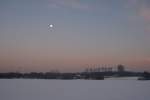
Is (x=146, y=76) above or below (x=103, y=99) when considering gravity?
above

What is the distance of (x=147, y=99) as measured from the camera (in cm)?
4988

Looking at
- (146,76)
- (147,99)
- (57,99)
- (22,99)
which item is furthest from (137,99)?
(146,76)

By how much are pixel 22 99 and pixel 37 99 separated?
2.32 meters

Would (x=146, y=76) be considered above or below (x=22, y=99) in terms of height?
above

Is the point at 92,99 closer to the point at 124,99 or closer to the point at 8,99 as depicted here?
the point at 124,99

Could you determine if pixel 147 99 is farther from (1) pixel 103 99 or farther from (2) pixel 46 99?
(2) pixel 46 99

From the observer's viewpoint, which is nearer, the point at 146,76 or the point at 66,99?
the point at 66,99

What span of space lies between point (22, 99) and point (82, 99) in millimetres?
9326

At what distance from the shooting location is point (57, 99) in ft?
174

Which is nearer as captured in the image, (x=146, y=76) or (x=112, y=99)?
(x=112, y=99)

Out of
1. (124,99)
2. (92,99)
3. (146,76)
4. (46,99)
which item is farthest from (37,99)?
(146,76)

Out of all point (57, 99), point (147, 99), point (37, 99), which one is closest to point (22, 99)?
point (37, 99)

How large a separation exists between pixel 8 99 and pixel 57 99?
775 cm

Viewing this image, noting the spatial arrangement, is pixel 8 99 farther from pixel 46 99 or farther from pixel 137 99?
pixel 137 99
